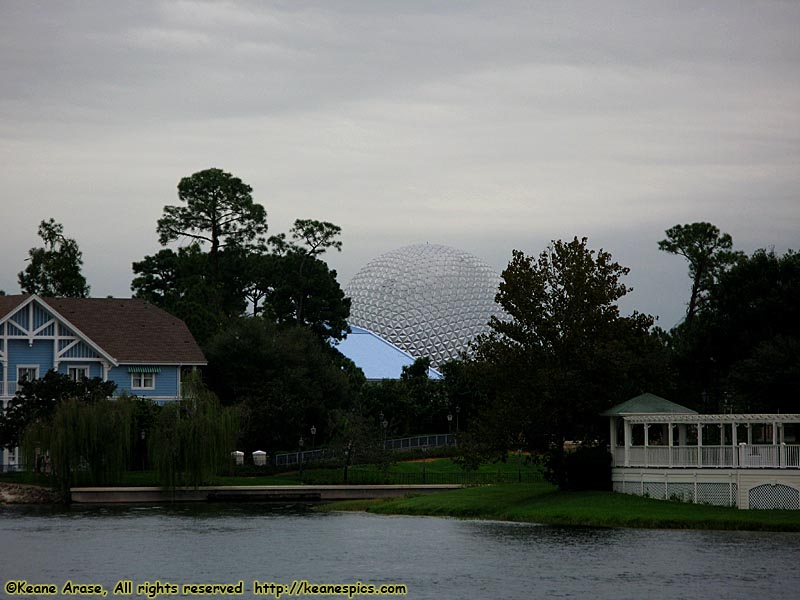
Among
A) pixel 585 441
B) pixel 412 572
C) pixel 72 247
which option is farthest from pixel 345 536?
pixel 72 247

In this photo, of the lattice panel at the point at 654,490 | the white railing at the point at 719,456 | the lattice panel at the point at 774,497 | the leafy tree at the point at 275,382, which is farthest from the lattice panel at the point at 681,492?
the leafy tree at the point at 275,382

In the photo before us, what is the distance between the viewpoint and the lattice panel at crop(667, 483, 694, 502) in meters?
48.5

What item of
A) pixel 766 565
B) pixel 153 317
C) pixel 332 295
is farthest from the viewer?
pixel 332 295

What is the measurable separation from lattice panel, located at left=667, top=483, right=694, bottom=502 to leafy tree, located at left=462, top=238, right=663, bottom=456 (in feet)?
13.8

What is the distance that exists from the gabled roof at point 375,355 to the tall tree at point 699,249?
21.2 meters

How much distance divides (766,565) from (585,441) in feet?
62.9

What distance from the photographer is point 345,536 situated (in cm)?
4397

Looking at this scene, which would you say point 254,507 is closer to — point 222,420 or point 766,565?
point 222,420

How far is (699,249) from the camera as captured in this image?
92312mm

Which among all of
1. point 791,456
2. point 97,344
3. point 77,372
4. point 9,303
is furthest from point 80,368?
point 791,456

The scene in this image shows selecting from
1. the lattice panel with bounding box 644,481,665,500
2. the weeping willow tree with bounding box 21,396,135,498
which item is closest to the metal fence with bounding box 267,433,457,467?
the weeping willow tree with bounding box 21,396,135,498

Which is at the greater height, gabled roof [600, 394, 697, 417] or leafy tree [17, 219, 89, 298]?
leafy tree [17, 219, 89, 298]

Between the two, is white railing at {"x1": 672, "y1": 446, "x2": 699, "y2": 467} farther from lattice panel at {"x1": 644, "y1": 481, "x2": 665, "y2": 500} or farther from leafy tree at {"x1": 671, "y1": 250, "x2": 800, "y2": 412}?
leafy tree at {"x1": 671, "y1": 250, "x2": 800, "y2": 412}

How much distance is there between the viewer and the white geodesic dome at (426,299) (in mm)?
111812
